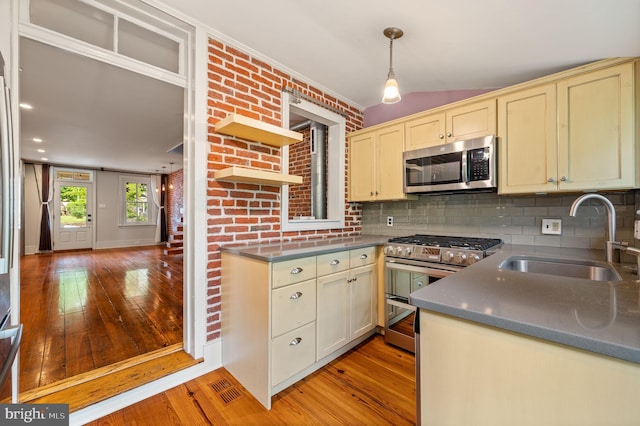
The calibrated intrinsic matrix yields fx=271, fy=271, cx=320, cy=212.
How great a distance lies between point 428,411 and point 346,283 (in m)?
1.30

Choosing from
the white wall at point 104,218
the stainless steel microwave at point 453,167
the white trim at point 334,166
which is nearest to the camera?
the stainless steel microwave at point 453,167

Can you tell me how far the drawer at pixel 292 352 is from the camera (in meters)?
1.68

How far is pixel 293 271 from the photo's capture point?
5.77 ft

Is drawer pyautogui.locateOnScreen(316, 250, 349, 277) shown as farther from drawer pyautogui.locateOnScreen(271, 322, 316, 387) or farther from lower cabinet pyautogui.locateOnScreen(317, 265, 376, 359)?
drawer pyautogui.locateOnScreen(271, 322, 316, 387)

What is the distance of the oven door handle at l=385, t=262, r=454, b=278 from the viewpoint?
82.0 inches

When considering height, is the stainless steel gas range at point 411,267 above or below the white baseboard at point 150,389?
above

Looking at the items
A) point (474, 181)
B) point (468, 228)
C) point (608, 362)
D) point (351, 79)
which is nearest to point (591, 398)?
point (608, 362)

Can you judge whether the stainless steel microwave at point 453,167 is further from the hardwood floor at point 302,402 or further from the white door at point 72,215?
the white door at point 72,215

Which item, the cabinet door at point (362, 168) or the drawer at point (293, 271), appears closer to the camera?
the drawer at point (293, 271)

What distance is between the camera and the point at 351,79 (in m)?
2.69

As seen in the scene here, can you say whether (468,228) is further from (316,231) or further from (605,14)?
(605,14)

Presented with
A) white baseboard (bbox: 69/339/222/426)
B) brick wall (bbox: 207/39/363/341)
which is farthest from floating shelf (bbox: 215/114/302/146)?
white baseboard (bbox: 69/339/222/426)

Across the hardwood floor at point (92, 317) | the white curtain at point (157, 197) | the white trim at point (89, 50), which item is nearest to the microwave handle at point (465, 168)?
the white trim at point (89, 50)

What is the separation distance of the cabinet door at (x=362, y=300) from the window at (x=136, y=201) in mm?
9027
